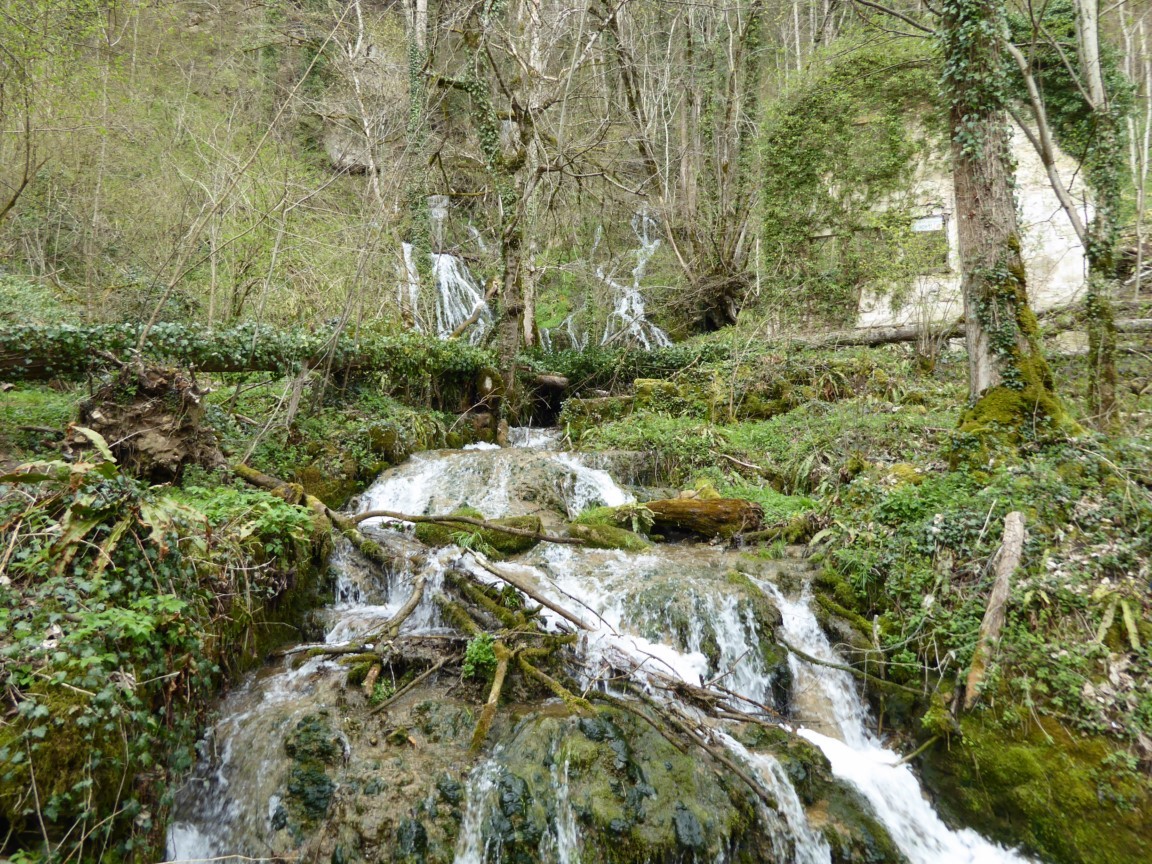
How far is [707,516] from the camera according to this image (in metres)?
7.23

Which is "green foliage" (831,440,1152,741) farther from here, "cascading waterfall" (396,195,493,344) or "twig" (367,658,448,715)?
"cascading waterfall" (396,195,493,344)

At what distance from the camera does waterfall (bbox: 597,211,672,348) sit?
1568cm

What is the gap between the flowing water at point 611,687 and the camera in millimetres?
3162

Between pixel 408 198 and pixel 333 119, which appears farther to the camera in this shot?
pixel 333 119

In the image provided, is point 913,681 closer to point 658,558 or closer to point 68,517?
point 658,558

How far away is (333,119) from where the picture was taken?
48.4ft

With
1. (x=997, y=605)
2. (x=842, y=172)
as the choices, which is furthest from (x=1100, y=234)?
(x=842, y=172)

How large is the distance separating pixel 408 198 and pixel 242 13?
8.66 meters

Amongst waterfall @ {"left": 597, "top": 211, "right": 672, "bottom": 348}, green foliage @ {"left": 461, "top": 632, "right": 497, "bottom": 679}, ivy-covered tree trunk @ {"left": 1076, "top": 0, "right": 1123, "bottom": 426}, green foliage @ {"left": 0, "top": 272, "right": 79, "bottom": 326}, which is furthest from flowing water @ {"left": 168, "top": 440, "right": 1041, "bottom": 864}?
waterfall @ {"left": 597, "top": 211, "right": 672, "bottom": 348}

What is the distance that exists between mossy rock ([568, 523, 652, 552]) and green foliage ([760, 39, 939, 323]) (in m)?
9.93

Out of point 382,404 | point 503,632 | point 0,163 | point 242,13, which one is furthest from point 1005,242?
point 242,13

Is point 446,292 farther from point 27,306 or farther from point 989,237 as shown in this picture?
point 989,237

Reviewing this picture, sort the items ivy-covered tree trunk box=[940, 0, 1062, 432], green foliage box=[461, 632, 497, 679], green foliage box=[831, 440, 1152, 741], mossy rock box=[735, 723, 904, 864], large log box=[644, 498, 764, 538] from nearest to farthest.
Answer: mossy rock box=[735, 723, 904, 864] → green foliage box=[831, 440, 1152, 741] → green foliage box=[461, 632, 497, 679] → ivy-covered tree trunk box=[940, 0, 1062, 432] → large log box=[644, 498, 764, 538]

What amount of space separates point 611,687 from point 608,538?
8.31 feet
